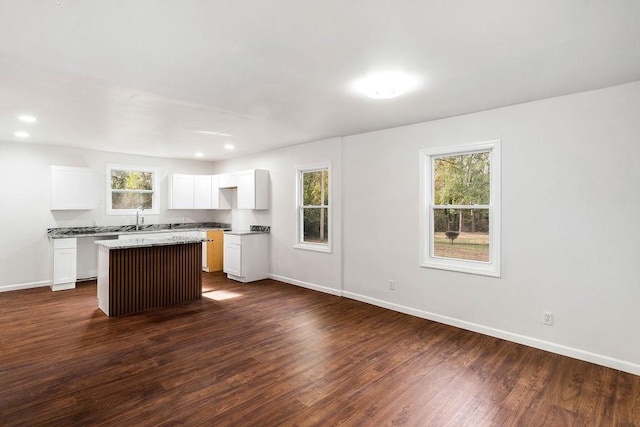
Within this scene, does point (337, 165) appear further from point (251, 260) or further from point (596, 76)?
point (596, 76)

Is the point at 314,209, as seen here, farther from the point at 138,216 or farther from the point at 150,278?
the point at 138,216

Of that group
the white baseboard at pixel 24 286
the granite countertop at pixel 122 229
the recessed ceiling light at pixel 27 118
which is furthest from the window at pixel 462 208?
the white baseboard at pixel 24 286

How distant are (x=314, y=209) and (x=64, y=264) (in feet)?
14.1

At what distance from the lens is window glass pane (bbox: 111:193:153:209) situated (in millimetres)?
6824

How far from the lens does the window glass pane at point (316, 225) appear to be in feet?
18.8

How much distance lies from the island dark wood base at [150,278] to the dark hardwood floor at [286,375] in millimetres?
291

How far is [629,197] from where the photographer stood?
295cm

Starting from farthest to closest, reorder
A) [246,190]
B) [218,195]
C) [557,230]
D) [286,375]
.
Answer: [218,195], [246,190], [557,230], [286,375]

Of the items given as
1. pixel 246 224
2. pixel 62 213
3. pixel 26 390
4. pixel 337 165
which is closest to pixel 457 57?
pixel 337 165

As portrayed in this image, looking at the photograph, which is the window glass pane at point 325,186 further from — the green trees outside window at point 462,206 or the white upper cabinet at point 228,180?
the white upper cabinet at point 228,180

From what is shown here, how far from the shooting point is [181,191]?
24.3 feet

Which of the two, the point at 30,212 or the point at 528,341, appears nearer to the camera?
the point at 528,341

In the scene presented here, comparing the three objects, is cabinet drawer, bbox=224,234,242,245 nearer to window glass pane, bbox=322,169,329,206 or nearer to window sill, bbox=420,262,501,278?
window glass pane, bbox=322,169,329,206

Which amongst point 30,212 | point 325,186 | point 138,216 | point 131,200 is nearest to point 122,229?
point 138,216
